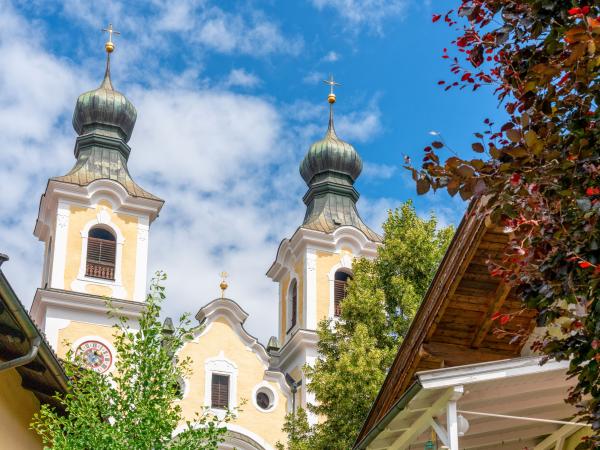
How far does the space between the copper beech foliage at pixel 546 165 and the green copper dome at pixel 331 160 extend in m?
34.1

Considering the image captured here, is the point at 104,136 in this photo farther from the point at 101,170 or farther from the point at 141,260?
the point at 141,260

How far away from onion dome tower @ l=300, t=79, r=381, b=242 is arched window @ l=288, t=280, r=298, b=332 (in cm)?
246

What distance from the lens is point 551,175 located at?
4551mm

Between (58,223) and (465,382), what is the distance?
2650cm

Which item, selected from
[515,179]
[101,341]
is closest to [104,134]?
[101,341]

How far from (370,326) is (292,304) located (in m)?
18.8

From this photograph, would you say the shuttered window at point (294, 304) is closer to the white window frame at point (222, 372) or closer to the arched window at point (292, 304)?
the arched window at point (292, 304)

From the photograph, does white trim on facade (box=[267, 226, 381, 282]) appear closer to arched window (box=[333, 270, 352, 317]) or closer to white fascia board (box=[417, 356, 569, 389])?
arched window (box=[333, 270, 352, 317])

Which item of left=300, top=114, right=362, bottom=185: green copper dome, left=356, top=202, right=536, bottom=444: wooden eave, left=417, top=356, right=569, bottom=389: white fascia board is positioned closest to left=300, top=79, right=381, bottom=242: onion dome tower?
left=300, top=114, right=362, bottom=185: green copper dome

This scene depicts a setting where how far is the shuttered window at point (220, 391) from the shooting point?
109ft

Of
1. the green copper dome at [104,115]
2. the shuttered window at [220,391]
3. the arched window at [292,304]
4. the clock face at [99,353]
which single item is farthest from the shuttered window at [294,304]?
the green copper dome at [104,115]

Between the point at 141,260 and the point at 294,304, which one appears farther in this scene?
the point at 294,304

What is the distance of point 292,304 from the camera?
36.6 metres

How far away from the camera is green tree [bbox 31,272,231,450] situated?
35.1 ft
